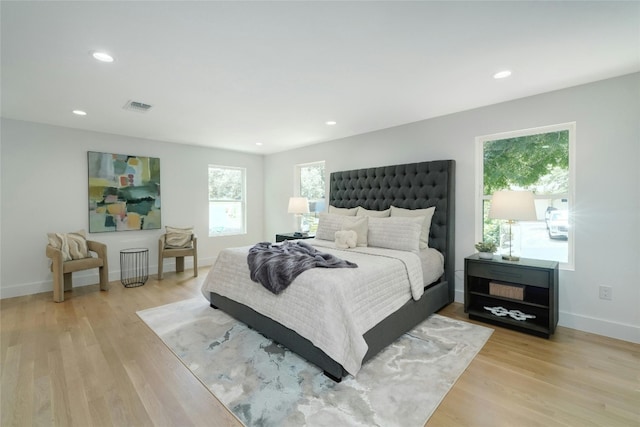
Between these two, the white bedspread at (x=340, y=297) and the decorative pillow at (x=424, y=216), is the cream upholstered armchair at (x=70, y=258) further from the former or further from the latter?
the decorative pillow at (x=424, y=216)

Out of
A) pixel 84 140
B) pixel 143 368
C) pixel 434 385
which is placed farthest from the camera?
pixel 84 140

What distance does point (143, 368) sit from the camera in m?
2.12

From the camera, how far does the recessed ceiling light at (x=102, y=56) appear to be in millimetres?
2113

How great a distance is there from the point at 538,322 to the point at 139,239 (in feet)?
18.2

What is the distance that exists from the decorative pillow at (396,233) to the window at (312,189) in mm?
1865

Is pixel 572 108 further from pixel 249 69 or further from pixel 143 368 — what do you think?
pixel 143 368

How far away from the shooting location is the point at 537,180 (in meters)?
3.04

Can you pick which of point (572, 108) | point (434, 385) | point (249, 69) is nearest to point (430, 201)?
point (572, 108)

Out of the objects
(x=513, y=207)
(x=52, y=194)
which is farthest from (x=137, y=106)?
(x=513, y=207)

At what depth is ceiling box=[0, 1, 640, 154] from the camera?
5.54 feet

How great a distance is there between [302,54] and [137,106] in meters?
2.22

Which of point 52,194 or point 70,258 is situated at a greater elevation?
point 52,194

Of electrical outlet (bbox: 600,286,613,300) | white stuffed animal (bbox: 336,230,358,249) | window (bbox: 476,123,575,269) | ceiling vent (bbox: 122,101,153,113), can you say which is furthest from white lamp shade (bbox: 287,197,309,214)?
electrical outlet (bbox: 600,286,613,300)

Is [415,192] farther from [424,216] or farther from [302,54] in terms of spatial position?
[302,54]
